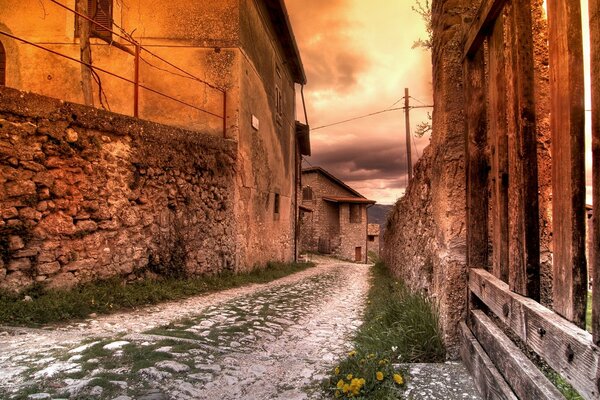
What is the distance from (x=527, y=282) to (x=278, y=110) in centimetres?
1158

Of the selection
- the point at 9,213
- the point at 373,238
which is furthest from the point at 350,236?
the point at 9,213

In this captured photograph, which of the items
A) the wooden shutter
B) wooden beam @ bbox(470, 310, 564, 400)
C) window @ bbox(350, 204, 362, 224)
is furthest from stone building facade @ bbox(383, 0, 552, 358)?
window @ bbox(350, 204, 362, 224)

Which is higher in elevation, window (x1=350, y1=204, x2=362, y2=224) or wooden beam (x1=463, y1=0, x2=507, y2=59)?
wooden beam (x1=463, y1=0, x2=507, y2=59)

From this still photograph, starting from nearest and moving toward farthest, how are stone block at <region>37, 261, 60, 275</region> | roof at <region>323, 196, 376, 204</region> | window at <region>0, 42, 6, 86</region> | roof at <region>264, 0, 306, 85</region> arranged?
stone block at <region>37, 261, 60, 275</region> → window at <region>0, 42, 6, 86</region> → roof at <region>264, 0, 306, 85</region> → roof at <region>323, 196, 376, 204</region>

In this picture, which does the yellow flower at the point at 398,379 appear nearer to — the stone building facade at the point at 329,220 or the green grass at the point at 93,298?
the green grass at the point at 93,298

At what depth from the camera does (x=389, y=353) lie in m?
2.83

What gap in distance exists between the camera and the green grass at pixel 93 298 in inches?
157

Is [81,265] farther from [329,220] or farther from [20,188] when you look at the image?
[329,220]

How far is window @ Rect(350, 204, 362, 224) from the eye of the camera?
29141mm

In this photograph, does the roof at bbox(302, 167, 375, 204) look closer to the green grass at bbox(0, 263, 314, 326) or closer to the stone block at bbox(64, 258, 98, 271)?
the green grass at bbox(0, 263, 314, 326)

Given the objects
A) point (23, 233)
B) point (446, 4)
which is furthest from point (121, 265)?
point (446, 4)

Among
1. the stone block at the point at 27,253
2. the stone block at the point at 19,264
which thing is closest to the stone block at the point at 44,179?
the stone block at the point at 27,253

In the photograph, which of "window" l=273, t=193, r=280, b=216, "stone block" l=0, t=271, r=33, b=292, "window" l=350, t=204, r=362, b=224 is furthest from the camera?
"window" l=350, t=204, r=362, b=224

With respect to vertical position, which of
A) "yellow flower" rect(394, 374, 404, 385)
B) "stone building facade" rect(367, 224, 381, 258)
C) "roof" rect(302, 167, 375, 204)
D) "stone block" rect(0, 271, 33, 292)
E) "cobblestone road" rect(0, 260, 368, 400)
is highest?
"roof" rect(302, 167, 375, 204)
